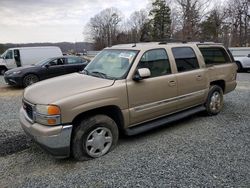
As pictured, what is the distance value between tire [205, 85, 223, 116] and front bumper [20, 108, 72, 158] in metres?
3.51

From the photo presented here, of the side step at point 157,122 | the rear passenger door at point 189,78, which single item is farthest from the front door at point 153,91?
the rear passenger door at point 189,78

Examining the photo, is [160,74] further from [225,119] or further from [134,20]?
[134,20]

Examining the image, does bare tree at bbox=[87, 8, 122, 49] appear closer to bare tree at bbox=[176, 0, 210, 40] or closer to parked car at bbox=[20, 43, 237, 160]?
bare tree at bbox=[176, 0, 210, 40]

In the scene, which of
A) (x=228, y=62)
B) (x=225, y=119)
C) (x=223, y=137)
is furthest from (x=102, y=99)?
(x=228, y=62)

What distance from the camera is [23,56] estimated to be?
51.2 feet

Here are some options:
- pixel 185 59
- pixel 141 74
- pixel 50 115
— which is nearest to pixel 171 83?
pixel 185 59

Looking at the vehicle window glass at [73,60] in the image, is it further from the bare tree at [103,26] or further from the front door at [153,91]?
the bare tree at [103,26]

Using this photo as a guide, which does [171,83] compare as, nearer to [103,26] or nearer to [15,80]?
[15,80]

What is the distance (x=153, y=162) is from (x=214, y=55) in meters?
3.39

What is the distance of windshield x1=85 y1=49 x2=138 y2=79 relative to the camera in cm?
399

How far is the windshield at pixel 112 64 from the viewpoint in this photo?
3.99m

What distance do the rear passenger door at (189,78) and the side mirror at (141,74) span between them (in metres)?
0.94

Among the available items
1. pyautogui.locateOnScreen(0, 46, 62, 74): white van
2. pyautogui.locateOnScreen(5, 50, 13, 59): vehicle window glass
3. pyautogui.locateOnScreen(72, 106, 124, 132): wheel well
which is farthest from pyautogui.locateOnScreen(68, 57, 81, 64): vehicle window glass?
pyautogui.locateOnScreen(72, 106, 124, 132): wheel well

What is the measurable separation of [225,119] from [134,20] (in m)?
70.3
